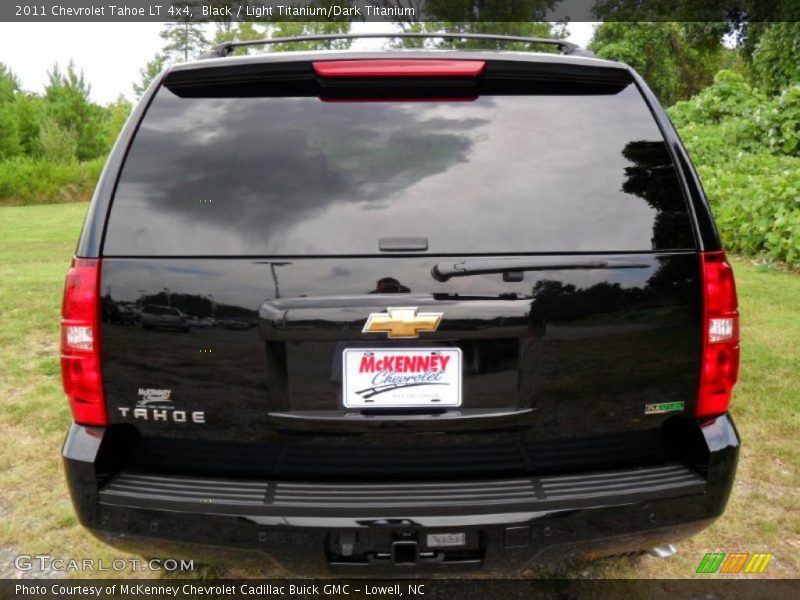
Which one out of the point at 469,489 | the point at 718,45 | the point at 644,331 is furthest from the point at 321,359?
the point at 718,45

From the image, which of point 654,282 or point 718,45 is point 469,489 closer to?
point 654,282

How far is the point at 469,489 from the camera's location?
2.03 meters

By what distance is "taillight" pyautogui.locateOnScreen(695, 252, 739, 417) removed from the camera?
6.84 feet

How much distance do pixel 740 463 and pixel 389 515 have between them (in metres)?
2.84

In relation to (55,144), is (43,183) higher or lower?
lower

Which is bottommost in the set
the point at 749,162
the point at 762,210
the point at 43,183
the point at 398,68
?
the point at 43,183

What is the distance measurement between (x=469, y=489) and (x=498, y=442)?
17cm

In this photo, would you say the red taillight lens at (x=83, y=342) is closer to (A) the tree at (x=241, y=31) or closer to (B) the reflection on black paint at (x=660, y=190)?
(B) the reflection on black paint at (x=660, y=190)

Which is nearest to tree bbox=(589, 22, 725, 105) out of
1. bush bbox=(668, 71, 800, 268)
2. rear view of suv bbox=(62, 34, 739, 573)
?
bush bbox=(668, 71, 800, 268)

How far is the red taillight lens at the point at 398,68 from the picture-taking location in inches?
82.7

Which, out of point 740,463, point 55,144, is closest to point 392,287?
point 740,463

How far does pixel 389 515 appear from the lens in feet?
6.44

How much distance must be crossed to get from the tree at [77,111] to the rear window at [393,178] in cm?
5014

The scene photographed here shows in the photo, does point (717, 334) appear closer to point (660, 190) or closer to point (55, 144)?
point (660, 190)
